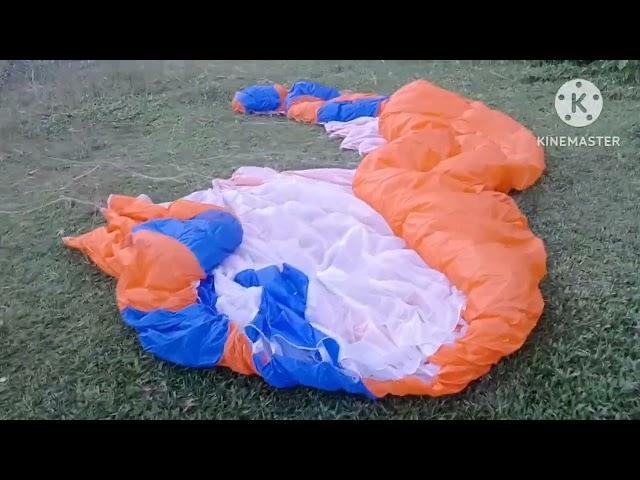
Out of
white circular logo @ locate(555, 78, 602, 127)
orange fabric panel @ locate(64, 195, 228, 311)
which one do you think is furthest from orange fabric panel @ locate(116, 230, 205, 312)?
white circular logo @ locate(555, 78, 602, 127)

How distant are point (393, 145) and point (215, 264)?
69 cm

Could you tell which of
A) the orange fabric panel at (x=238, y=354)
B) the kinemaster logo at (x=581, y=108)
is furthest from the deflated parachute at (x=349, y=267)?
the kinemaster logo at (x=581, y=108)

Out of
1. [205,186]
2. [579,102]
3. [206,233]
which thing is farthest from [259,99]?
[579,102]

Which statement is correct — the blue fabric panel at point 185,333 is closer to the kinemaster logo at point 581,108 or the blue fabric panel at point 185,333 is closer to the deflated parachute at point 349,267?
the deflated parachute at point 349,267

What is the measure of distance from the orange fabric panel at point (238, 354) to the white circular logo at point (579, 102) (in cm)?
115

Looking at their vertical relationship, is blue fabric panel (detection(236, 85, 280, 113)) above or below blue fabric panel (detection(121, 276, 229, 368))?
above

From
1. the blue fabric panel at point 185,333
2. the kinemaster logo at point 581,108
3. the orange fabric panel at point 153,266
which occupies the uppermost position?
the kinemaster logo at point 581,108

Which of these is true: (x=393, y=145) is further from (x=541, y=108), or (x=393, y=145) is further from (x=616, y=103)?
(x=616, y=103)

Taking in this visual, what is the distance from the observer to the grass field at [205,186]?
1648mm

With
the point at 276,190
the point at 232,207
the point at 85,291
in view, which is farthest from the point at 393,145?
the point at 85,291

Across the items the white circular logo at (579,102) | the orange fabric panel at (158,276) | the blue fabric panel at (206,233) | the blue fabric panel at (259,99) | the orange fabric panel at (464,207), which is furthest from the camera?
the blue fabric panel at (259,99)

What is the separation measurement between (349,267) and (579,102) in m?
0.82

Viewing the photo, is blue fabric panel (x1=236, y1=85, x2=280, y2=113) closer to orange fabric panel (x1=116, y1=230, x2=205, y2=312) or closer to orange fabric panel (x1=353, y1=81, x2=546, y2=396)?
orange fabric panel (x1=353, y1=81, x2=546, y2=396)

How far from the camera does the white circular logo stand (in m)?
2.04
